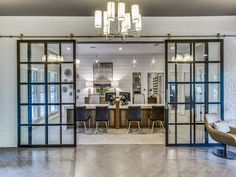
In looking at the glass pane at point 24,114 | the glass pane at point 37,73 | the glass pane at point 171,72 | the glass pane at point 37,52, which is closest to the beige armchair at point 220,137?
the glass pane at point 171,72

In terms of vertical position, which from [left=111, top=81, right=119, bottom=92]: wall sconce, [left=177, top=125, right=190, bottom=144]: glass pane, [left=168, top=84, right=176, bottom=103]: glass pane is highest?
[left=111, top=81, right=119, bottom=92]: wall sconce

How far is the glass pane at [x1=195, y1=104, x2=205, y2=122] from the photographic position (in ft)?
18.0

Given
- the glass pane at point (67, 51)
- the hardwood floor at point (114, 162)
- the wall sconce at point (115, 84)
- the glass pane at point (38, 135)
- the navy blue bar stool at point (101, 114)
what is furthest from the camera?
the wall sconce at point (115, 84)

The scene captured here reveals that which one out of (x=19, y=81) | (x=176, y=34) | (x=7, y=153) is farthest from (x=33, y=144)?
(x=176, y=34)

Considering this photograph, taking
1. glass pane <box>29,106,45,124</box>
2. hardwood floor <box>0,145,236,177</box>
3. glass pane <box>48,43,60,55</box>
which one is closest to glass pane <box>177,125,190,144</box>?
hardwood floor <box>0,145,236,177</box>

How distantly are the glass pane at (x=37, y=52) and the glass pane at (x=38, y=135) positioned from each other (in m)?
1.58

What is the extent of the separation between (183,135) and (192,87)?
1151 mm

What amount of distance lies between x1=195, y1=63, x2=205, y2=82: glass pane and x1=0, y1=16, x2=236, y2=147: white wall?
0.57 m

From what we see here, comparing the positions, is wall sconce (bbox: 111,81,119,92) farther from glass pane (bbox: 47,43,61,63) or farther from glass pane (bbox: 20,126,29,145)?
glass pane (bbox: 20,126,29,145)

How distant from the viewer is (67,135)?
5.48 m

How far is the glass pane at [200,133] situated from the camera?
5.51 m

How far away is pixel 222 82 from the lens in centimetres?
541

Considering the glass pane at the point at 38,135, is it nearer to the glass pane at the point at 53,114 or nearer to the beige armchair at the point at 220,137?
the glass pane at the point at 53,114

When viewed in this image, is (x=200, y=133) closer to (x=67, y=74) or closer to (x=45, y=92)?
(x=67, y=74)
